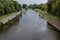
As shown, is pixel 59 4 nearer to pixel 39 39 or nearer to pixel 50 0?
pixel 50 0

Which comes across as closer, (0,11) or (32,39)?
(32,39)

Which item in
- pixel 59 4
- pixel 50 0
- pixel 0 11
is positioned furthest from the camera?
pixel 50 0

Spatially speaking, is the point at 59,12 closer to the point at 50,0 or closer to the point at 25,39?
the point at 50,0

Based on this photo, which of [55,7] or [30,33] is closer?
[30,33]

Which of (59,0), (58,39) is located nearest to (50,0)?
(59,0)

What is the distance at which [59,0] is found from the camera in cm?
4453

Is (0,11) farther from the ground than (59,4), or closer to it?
closer to it

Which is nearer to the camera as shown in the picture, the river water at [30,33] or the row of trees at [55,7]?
the river water at [30,33]

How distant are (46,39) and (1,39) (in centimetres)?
418

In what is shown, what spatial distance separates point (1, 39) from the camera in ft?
57.0

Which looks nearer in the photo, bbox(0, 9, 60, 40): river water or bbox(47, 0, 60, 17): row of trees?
bbox(0, 9, 60, 40): river water

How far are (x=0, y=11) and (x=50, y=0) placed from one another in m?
16.0

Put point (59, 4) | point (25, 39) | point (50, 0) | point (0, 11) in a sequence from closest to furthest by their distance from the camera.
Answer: point (25, 39), point (59, 4), point (0, 11), point (50, 0)

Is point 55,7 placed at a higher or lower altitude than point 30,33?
higher
